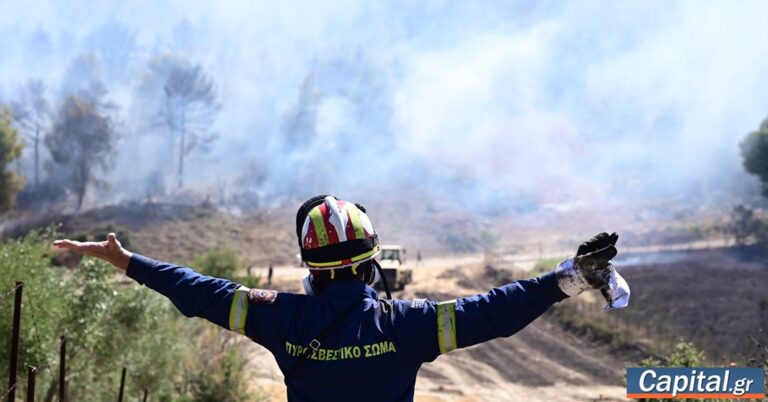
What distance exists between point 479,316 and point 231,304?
3.34 feet

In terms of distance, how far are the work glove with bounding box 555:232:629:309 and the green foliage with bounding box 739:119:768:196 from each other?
4481 cm

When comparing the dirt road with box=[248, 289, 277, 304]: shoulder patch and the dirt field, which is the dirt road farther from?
box=[248, 289, 277, 304]: shoulder patch

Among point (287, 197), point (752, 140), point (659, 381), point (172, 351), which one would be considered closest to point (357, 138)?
point (287, 197)

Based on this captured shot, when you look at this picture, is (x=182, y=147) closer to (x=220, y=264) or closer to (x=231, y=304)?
(x=220, y=264)

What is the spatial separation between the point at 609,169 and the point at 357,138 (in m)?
30.2

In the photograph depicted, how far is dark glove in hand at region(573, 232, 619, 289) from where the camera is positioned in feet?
7.78

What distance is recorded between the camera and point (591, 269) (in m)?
2.39

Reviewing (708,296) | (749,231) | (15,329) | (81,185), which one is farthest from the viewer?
(81,185)

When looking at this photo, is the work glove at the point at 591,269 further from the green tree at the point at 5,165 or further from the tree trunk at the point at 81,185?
the tree trunk at the point at 81,185

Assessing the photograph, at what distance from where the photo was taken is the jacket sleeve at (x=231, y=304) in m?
2.66

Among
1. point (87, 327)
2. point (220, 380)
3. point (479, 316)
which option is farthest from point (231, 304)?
point (220, 380)

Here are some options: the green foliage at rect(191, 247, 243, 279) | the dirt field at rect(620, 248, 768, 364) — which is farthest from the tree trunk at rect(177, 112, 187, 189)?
the dirt field at rect(620, 248, 768, 364)

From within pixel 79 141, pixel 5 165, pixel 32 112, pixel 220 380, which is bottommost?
pixel 220 380

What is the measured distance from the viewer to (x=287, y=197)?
2532 inches
